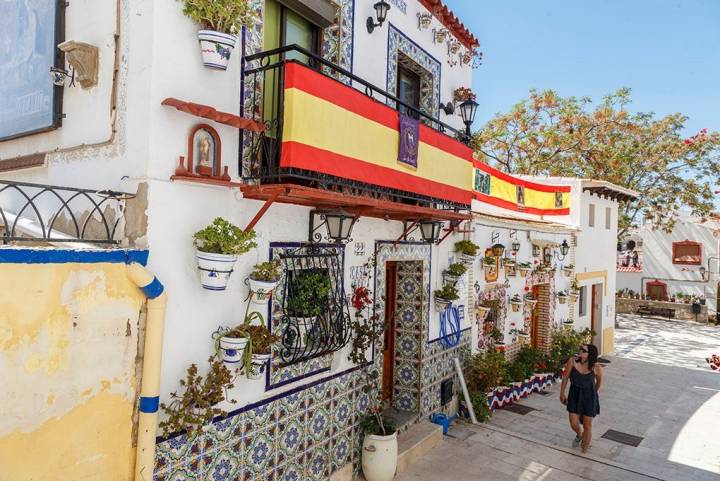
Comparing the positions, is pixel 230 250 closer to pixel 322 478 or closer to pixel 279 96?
pixel 279 96

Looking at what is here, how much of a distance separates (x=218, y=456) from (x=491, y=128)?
2038 cm

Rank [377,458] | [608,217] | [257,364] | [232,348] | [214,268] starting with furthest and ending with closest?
[608,217], [377,458], [257,364], [232,348], [214,268]

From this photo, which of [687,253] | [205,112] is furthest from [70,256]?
[687,253]

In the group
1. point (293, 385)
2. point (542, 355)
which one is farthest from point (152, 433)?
point (542, 355)

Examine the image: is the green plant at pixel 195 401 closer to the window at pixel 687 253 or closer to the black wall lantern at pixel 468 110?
the black wall lantern at pixel 468 110

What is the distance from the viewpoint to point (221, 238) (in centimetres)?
441

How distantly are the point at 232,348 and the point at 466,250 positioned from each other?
19.1 ft

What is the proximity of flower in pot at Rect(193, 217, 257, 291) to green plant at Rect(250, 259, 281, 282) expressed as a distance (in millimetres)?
529

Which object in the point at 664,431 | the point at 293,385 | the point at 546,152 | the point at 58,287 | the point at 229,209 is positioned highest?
the point at 546,152

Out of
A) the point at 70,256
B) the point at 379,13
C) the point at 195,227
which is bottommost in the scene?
Answer: the point at 70,256

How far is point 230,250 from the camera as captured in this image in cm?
445

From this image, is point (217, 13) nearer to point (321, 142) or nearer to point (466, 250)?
point (321, 142)

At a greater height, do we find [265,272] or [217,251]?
[217,251]

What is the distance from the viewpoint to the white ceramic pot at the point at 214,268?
4336 millimetres
